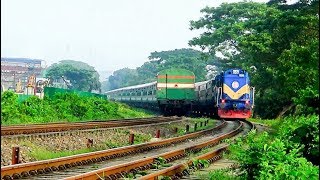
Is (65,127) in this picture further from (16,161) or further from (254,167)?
(254,167)

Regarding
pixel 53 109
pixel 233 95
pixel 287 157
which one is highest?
pixel 233 95

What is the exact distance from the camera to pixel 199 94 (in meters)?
38.1

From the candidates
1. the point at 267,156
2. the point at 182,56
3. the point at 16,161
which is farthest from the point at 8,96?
the point at 182,56

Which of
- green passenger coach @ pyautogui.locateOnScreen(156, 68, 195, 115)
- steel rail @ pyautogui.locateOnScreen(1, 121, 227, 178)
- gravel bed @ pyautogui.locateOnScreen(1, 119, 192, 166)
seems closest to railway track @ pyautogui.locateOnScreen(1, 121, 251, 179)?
steel rail @ pyautogui.locateOnScreen(1, 121, 227, 178)

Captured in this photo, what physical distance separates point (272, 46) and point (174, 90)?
8963 mm

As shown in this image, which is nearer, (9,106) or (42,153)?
(42,153)

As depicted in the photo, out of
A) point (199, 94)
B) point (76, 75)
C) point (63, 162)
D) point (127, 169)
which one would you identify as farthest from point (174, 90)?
point (76, 75)

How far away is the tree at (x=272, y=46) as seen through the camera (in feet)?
33.0

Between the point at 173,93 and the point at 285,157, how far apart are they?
3053cm

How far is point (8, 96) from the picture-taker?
2128cm

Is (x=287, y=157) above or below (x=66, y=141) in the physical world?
above

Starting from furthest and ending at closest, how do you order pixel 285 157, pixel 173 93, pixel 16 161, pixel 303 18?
pixel 173 93, pixel 303 18, pixel 16 161, pixel 285 157

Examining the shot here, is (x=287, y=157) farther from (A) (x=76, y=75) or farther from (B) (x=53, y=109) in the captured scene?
(A) (x=76, y=75)

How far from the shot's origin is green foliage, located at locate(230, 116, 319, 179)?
647 cm
